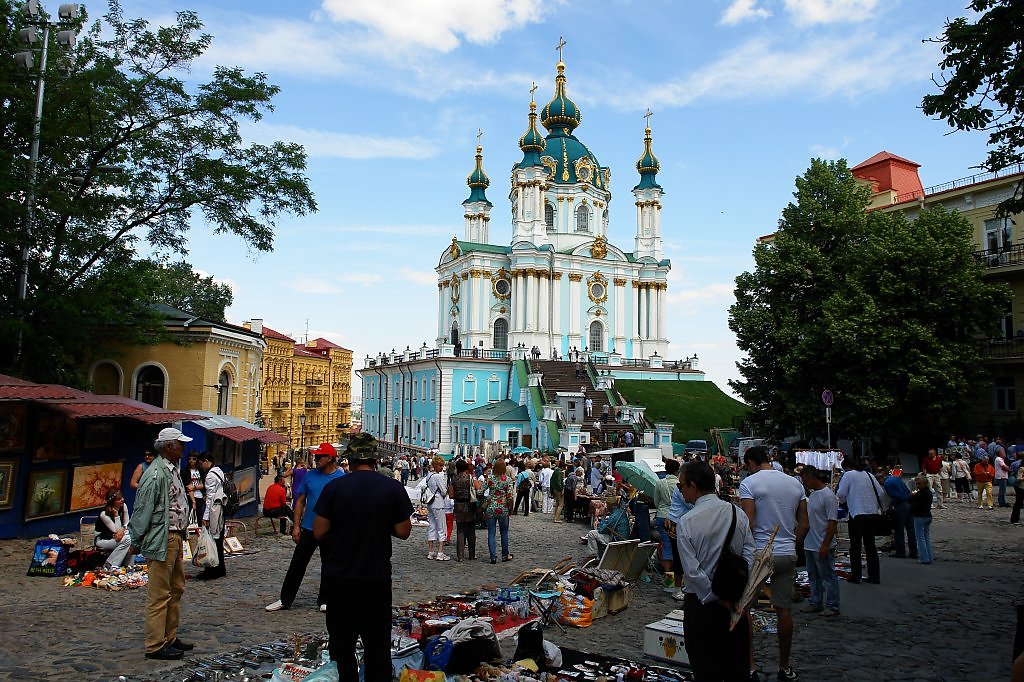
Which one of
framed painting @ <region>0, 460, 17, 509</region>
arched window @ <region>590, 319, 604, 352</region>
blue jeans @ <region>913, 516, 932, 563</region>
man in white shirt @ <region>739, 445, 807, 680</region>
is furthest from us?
arched window @ <region>590, 319, 604, 352</region>

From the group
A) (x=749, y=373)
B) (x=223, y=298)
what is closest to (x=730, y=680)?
(x=749, y=373)

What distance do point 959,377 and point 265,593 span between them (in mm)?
Answer: 22964

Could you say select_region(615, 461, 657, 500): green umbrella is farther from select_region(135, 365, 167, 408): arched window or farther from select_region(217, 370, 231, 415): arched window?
select_region(135, 365, 167, 408): arched window

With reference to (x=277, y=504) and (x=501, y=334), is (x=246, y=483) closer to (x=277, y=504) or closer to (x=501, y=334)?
(x=277, y=504)

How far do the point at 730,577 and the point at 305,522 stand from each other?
5.77 meters

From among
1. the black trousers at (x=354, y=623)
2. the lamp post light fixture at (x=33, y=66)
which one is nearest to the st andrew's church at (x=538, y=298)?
the lamp post light fixture at (x=33, y=66)

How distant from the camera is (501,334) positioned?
187 feet

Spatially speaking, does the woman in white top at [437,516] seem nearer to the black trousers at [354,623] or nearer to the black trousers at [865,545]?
the black trousers at [865,545]

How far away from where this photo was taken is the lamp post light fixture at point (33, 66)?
1537 centimetres

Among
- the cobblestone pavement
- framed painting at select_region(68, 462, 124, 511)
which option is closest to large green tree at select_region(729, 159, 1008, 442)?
the cobblestone pavement

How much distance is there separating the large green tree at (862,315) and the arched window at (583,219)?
31.3 m

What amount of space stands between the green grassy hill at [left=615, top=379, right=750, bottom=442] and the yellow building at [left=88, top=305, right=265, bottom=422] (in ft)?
80.1

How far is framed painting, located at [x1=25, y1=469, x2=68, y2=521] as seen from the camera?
41.0 feet

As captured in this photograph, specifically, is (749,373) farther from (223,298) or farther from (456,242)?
(223,298)
